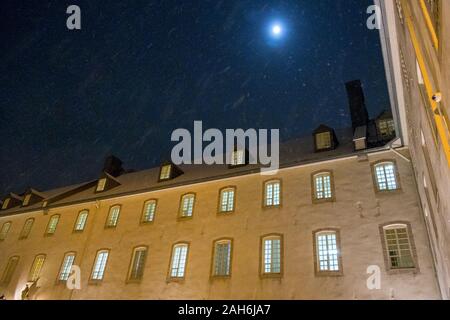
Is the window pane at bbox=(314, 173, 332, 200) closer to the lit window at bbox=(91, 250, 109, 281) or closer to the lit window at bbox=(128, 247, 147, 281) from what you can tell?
the lit window at bbox=(128, 247, 147, 281)

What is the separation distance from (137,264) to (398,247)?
46.4 feet

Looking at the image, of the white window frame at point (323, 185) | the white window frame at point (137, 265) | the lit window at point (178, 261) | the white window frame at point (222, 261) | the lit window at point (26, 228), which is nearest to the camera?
the white window frame at point (323, 185)

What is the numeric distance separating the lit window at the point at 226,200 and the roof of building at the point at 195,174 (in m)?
0.91

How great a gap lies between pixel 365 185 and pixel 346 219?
1.92m

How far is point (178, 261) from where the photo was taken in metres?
17.8

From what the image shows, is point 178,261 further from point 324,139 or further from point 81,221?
point 324,139

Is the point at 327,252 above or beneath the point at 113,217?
beneath

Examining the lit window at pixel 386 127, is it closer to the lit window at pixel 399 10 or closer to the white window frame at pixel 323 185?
the white window frame at pixel 323 185

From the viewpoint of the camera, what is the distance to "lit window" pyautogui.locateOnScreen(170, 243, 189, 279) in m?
17.4

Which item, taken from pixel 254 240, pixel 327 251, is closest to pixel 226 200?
pixel 254 240

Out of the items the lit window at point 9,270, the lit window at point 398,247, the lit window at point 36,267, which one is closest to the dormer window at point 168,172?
the lit window at point 36,267

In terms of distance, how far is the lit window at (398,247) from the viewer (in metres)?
12.8

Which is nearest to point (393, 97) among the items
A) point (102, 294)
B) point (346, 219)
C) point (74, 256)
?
point (346, 219)
